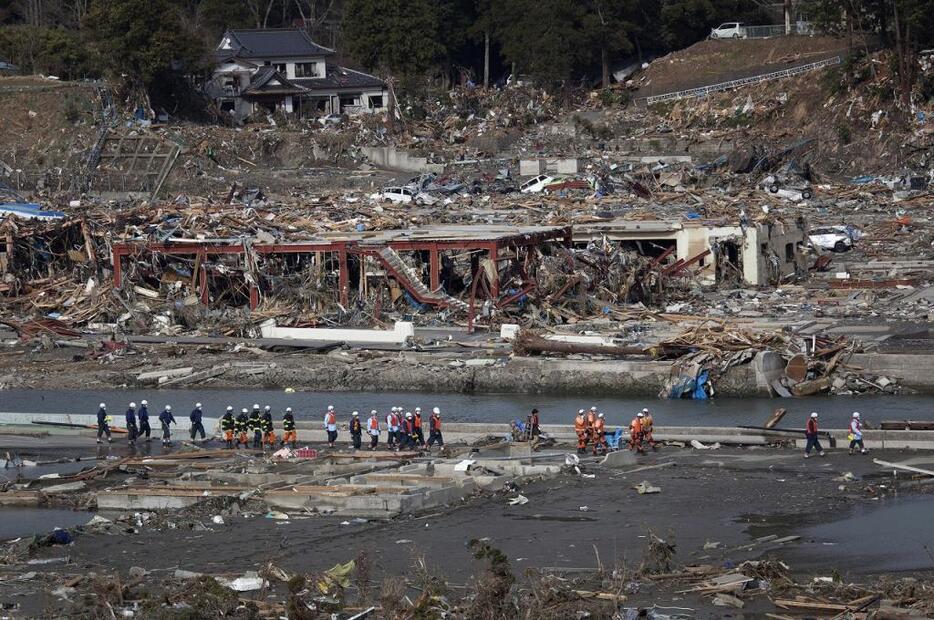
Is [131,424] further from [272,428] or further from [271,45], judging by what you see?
[271,45]

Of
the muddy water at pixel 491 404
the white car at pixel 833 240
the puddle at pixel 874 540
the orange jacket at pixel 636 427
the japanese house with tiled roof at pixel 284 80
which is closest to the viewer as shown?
the puddle at pixel 874 540

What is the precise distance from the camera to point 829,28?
210ft

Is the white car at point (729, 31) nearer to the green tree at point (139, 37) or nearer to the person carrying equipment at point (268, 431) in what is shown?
the green tree at point (139, 37)

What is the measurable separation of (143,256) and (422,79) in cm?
3249

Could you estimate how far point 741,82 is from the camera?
2709 inches

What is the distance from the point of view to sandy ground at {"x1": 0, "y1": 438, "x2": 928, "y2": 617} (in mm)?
19859

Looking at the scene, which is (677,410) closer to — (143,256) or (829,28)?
(143,256)

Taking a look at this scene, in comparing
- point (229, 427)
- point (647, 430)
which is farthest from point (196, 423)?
point (647, 430)

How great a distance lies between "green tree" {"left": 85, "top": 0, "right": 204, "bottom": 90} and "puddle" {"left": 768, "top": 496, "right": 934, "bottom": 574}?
165 ft

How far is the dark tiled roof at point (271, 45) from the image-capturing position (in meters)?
76.2

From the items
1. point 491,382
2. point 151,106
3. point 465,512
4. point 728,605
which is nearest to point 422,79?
point 151,106

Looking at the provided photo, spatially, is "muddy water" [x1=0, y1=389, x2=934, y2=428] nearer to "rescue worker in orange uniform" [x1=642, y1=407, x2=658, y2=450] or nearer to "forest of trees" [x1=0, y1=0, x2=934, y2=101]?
"rescue worker in orange uniform" [x1=642, y1=407, x2=658, y2=450]

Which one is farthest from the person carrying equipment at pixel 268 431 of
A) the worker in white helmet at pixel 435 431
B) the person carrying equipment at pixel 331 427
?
the worker in white helmet at pixel 435 431

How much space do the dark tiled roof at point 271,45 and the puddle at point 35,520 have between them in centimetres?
5313
